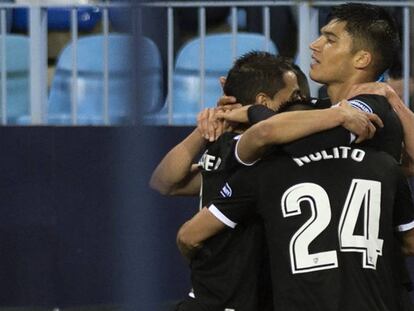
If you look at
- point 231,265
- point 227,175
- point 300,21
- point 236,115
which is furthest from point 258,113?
point 300,21

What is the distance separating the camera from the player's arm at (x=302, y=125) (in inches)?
119

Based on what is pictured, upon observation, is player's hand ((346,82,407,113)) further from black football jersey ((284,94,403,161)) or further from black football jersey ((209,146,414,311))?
black football jersey ((209,146,414,311))

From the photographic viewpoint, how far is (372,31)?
10.9 ft

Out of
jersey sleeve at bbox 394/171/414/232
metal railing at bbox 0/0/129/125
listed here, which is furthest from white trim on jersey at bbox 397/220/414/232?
metal railing at bbox 0/0/129/125

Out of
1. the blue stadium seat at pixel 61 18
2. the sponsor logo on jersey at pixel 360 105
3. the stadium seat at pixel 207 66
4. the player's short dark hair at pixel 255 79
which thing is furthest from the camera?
the blue stadium seat at pixel 61 18

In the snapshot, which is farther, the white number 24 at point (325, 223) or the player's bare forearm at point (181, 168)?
the player's bare forearm at point (181, 168)

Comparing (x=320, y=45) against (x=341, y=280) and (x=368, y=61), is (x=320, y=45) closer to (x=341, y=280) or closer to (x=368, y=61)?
(x=368, y=61)

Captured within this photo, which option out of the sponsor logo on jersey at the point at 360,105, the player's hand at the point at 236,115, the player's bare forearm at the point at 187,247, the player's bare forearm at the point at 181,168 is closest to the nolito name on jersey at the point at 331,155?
the sponsor logo on jersey at the point at 360,105

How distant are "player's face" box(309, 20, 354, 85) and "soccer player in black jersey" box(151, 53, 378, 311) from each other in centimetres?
28

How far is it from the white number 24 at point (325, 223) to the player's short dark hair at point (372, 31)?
40 centimetres

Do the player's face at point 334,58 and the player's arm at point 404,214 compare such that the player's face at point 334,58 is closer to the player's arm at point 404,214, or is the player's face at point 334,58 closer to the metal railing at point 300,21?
the player's arm at point 404,214

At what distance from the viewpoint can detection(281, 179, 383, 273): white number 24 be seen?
3.07 metres

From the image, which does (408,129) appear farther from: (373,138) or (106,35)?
(106,35)

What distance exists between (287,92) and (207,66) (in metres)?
2.33
